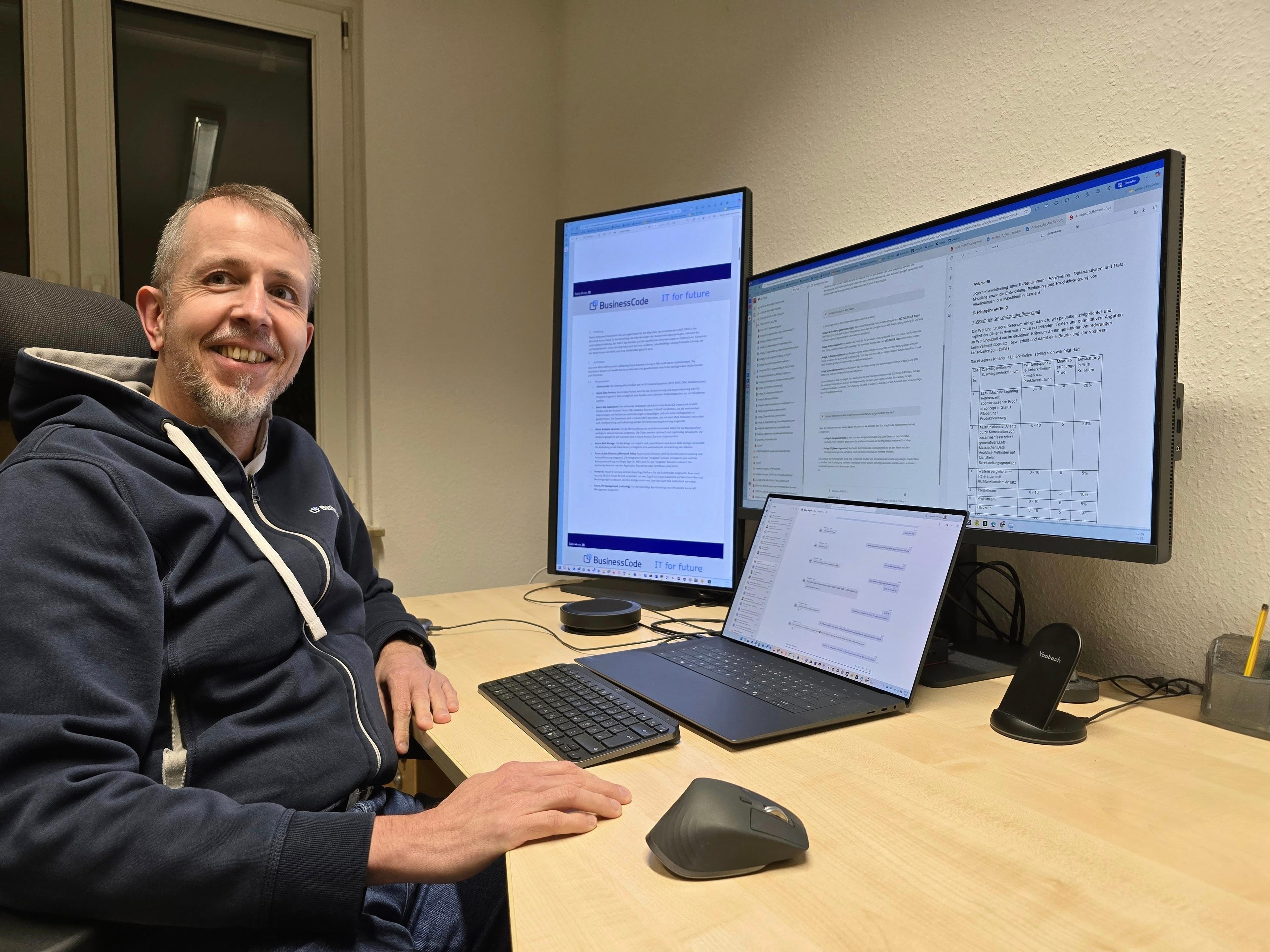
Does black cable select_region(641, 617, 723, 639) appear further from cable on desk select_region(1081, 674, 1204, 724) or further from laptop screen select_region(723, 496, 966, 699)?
cable on desk select_region(1081, 674, 1204, 724)

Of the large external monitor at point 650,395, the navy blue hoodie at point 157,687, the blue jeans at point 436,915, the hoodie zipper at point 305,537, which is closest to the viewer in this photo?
the navy blue hoodie at point 157,687

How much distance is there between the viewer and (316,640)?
89cm

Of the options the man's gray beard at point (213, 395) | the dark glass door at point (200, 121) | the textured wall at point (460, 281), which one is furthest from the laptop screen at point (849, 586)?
the dark glass door at point (200, 121)

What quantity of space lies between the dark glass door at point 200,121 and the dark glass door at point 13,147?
8.0 inches

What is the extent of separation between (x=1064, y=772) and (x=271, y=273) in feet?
3.59

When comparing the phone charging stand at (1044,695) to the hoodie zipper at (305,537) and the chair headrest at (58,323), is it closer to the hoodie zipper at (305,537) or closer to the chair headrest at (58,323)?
the hoodie zipper at (305,537)

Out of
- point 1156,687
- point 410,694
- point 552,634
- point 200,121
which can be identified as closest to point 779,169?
point 552,634

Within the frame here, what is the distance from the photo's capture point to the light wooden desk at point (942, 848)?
1.45ft

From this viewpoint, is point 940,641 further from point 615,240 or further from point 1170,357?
point 615,240

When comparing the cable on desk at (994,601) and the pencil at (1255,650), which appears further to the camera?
the cable on desk at (994,601)

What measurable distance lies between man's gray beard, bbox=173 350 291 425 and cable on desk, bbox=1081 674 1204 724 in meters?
1.11

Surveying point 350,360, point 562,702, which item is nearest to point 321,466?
point 562,702

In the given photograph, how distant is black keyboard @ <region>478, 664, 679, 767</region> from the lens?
710mm

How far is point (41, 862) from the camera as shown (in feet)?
1.80
